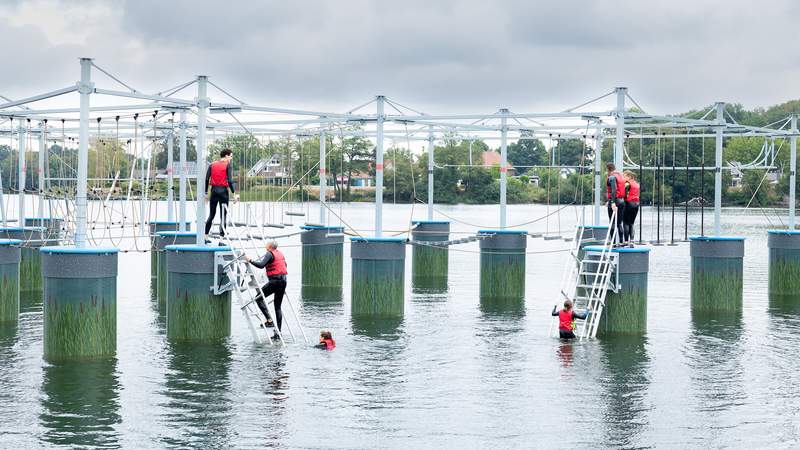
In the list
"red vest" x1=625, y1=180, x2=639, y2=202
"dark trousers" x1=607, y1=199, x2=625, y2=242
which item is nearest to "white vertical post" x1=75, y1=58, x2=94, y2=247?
"dark trousers" x1=607, y1=199, x2=625, y2=242

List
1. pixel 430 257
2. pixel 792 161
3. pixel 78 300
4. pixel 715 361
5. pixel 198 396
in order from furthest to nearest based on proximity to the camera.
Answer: pixel 430 257, pixel 792 161, pixel 715 361, pixel 78 300, pixel 198 396

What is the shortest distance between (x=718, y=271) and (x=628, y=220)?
630cm

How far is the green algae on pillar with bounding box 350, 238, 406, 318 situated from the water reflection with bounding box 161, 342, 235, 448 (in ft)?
20.6

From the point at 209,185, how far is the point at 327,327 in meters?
5.17

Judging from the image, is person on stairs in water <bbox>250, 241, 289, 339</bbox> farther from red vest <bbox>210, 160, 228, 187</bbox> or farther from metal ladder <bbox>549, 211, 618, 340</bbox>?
metal ladder <bbox>549, 211, 618, 340</bbox>

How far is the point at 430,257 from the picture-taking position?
4525 cm

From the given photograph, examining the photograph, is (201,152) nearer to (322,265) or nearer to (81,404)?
(81,404)

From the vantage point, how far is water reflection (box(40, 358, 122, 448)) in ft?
57.4

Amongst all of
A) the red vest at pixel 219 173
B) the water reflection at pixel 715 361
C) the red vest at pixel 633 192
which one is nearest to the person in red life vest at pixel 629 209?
the red vest at pixel 633 192

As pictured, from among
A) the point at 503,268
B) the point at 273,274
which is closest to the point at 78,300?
the point at 273,274

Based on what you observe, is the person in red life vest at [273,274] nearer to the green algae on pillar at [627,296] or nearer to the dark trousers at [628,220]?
the green algae on pillar at [627,296]

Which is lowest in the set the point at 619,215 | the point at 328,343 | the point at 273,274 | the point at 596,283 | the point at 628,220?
the point at 328,343

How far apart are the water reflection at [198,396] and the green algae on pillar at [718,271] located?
50.7 ft

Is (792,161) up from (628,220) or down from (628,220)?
up
